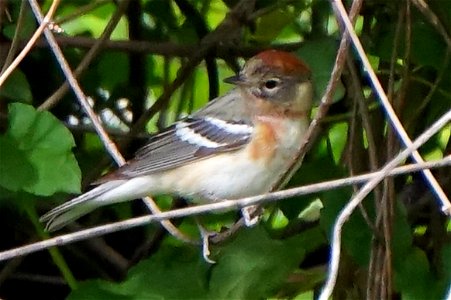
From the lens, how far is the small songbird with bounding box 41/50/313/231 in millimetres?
2258

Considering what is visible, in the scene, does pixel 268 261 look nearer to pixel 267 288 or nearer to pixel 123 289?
pixel 267 288

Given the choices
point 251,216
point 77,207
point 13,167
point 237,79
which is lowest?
point 251,216

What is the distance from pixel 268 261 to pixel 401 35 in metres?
0.52

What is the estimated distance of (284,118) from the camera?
244 cm

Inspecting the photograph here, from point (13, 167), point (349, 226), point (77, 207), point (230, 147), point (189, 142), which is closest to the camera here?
point (13, 167)

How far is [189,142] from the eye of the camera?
2449mm

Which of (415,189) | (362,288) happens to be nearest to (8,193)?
(362,288)

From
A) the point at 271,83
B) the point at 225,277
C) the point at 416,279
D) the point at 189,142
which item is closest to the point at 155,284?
the point at 225,277

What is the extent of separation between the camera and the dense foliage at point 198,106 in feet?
6.16

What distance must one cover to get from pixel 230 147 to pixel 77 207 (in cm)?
36

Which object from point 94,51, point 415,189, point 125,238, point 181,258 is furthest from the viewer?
point 125,238

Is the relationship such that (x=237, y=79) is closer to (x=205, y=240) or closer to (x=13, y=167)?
(x=205, y=240)

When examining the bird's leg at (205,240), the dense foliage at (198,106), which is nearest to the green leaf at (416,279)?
the dense foliage at (198,106)

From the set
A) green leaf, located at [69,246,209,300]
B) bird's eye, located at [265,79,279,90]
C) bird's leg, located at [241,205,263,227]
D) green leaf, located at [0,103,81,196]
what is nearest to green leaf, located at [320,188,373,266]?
bird's leg, located at [241,205,263,227]
